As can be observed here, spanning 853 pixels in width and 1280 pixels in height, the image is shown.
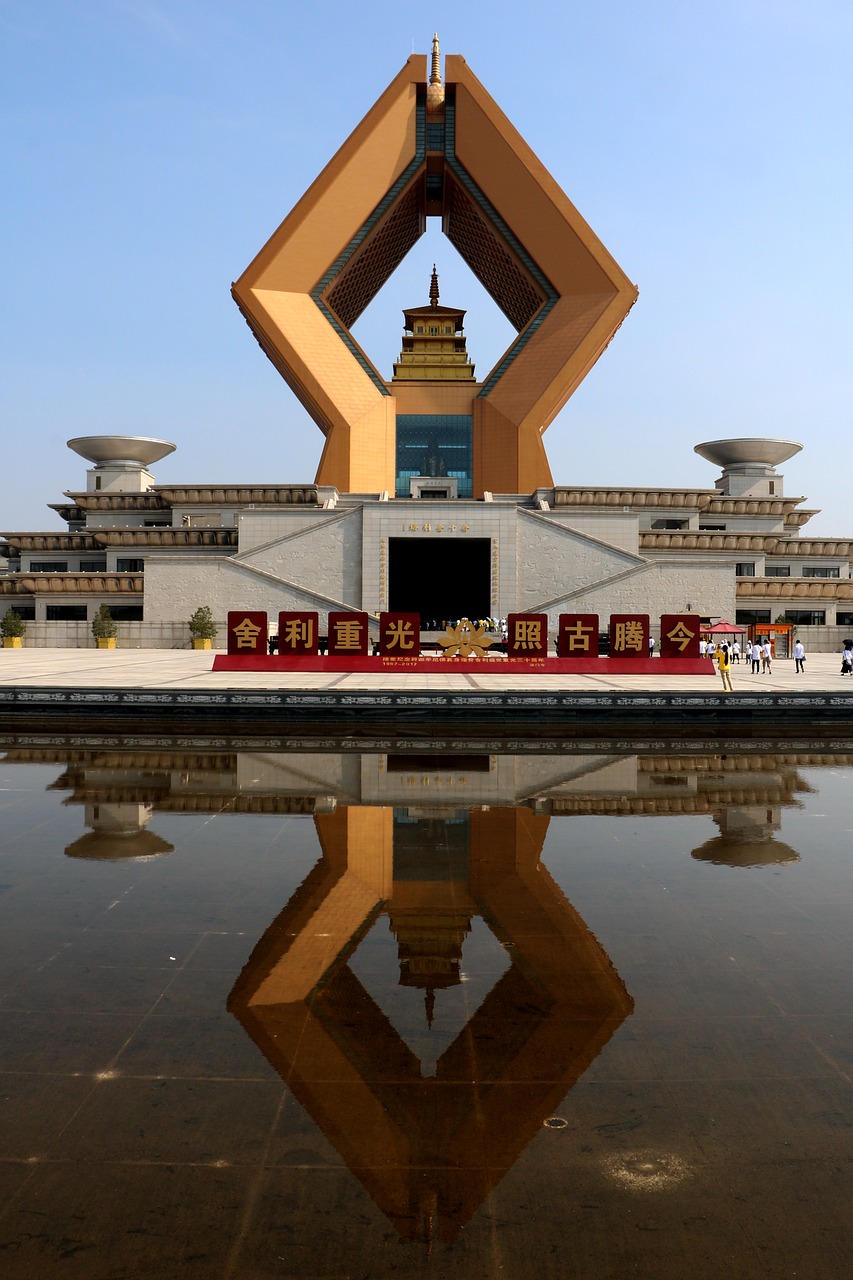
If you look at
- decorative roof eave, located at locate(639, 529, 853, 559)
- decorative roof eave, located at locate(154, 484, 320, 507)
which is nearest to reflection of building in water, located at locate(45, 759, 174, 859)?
decorative roof eave, located at locate(154, 484, 320, 507)

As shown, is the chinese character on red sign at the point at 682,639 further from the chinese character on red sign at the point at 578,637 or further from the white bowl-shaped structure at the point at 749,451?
the white bowl-shaped structure at the point at 749,451

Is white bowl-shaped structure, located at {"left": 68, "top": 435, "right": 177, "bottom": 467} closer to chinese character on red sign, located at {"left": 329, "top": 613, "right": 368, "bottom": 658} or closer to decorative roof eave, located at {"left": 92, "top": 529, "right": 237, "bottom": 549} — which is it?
decorative roof eave, located at {"left": 92, "top": 529, "right": 237, "bottom": 549}

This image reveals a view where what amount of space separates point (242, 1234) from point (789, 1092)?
6.73ft

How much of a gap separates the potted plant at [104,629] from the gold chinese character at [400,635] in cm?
1681

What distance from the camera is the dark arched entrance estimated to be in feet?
124

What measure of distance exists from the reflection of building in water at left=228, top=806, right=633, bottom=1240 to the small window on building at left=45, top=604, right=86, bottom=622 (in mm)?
37113

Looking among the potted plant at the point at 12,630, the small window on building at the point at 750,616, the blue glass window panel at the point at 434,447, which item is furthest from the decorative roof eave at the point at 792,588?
the potted plant at the point at 12,630

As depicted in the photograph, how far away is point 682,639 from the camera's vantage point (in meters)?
26.1

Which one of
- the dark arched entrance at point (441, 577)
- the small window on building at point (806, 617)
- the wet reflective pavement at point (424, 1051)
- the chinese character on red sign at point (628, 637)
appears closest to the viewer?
the wet reflective pavement at point (424, 1051)

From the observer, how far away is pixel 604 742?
496 inches

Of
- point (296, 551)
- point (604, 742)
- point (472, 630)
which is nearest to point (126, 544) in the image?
point (296, 551)

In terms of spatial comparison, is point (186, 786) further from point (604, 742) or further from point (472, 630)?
point (472, 630)

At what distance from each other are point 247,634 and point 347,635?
2.83m

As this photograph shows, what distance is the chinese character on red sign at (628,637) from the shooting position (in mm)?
25531
